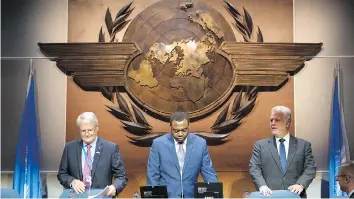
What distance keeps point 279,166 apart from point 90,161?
2009 millimetres

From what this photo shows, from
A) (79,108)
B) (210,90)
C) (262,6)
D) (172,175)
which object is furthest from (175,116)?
(262,6)

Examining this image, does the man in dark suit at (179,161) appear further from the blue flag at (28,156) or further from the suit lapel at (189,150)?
the blue flag at (28,156)

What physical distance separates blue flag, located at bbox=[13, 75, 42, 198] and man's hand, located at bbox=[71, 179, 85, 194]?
1667mm

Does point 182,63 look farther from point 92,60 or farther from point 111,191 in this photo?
point 111,191

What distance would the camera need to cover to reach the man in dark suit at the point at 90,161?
17.9 ft

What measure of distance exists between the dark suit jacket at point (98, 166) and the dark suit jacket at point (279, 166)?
4.74ft

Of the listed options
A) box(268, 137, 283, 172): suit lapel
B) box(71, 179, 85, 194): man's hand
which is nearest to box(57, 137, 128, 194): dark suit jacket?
box(71, 179, 85, 194): man's hand

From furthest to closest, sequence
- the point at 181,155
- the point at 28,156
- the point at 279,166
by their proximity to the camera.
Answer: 1. the point at 28,156
2. the point at 279,166
3. the point at 181,155

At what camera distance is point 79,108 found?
22.9ft

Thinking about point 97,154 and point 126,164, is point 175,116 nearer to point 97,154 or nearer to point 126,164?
point 97,154

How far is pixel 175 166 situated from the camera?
545cm

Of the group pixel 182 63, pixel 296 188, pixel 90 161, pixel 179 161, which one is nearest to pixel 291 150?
pixel 296 188

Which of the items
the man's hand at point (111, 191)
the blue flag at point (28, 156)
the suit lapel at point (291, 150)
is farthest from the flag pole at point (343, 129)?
the blue flag at point (28, 156)

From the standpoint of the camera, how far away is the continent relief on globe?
271 inches
